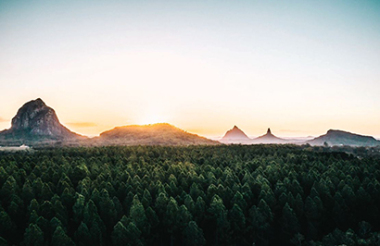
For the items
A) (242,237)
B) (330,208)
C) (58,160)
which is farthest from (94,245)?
(58,160)

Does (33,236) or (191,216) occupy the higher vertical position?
(191,216)

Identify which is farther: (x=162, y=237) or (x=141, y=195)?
(x=141, y=195)

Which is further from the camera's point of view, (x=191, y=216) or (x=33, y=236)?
(x=191, y=216)

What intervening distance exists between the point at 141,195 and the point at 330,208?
1465 inches

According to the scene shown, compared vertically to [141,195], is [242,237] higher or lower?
lower

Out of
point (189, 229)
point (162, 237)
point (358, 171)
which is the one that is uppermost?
point (358, 171)

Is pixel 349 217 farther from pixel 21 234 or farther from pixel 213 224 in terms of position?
pixel 21 234

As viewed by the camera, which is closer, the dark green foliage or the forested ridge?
the dark green foliage

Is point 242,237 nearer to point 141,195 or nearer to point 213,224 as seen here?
point 213,224

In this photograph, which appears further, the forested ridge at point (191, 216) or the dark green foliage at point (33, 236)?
the forested ridge at point (191, 216)

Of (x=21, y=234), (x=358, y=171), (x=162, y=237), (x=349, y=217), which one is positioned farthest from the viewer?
(x=358, y=171)

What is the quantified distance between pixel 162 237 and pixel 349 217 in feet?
116

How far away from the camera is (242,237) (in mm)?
43188

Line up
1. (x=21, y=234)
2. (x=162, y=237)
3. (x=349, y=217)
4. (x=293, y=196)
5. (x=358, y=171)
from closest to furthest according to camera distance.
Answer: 1. (x=21, y=234)
2. (x=162, y=237)
3. (x=349, y=217)
4. (x=293, y=196)
5. (x=358, y=171)
